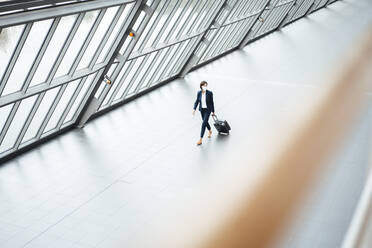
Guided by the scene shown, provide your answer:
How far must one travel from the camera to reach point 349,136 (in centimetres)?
1280

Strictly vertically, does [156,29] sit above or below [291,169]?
above

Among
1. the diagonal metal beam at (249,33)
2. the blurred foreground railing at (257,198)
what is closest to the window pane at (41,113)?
the blurred foreground railing at (257,198)

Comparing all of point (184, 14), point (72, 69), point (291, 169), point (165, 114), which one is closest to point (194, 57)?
point (184, 14)

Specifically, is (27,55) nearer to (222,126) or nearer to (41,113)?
(41,113)

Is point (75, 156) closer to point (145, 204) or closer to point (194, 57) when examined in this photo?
point (145, 204)

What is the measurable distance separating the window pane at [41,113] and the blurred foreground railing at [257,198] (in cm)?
549

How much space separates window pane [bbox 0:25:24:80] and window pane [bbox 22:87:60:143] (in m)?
2.99

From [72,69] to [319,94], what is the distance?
1035cm

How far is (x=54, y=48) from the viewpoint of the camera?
417 inches

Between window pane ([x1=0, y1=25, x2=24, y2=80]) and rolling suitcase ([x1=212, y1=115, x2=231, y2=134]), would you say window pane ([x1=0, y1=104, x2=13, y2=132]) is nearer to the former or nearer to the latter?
window pane ([x1=0, y1=25, x2=24, y2=80])

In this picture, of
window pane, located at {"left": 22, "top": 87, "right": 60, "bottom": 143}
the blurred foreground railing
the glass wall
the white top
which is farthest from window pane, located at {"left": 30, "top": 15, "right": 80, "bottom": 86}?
the blurred foreground railing

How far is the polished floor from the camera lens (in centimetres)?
823

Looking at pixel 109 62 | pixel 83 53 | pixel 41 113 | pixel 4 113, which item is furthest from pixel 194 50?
pixel 4 113

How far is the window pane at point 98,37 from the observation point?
1195cm
